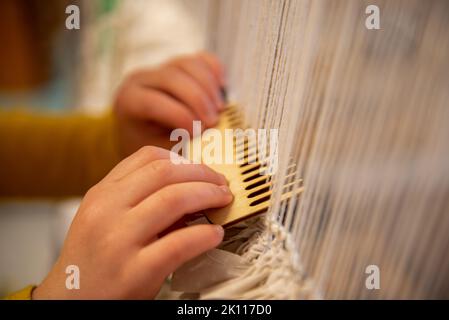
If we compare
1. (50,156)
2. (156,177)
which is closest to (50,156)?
(50,156)

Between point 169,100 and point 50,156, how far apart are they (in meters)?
0.33

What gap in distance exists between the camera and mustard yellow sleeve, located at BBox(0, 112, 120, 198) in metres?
0.80

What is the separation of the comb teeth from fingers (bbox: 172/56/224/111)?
19cm

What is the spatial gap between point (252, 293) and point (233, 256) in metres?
0.04

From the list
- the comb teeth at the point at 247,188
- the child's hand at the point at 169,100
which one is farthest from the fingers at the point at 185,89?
the comb teeth at the point at 247,188

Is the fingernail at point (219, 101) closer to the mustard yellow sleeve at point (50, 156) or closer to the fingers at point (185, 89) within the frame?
the fingers at point (185, 89)

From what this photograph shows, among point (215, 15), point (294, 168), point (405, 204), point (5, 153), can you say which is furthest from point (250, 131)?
point (5, 153)

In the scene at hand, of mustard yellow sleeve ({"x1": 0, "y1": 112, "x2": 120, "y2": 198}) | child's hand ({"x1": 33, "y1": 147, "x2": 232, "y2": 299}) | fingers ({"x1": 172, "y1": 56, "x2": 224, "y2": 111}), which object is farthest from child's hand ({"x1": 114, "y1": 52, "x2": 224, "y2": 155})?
child's hand ({"x1": 33, "y1": 147, "x2": 232, "y2": 299})

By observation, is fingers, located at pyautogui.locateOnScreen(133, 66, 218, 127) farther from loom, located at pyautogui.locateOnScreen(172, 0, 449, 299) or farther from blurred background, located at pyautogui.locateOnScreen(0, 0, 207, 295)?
blurred background, located at pyautogui.locateOnScreen(0, 0, 207, 295)

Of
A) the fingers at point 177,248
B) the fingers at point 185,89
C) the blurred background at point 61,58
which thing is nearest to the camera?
the fingers at point 177,248

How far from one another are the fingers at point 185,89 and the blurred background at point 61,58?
0.19m

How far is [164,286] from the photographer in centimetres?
40

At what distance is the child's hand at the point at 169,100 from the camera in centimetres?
60

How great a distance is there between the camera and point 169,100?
2.06 ft
